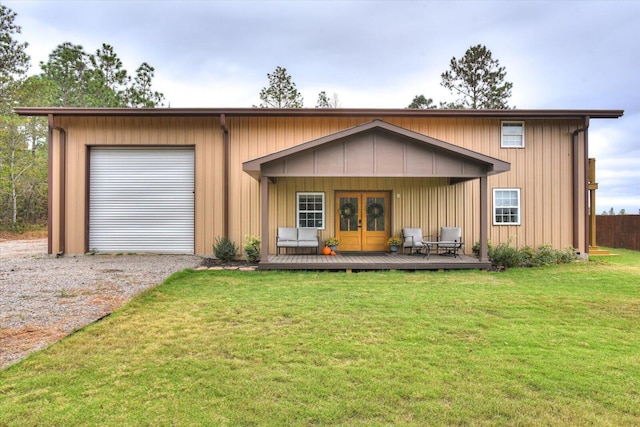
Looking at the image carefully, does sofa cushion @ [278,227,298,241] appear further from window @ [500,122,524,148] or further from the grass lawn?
window @ [500,122,524,148]

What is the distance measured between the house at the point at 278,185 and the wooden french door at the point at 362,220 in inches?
1.2

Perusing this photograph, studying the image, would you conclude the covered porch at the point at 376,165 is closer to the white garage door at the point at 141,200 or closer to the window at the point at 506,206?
the window at the point at 506,206

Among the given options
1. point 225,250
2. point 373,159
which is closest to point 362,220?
point 373,159

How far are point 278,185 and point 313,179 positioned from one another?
1.05 meters

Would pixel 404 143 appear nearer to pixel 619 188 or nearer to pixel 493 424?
pixel 493 424

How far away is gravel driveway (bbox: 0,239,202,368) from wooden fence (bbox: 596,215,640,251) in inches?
640

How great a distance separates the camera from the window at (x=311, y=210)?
10.0 meters

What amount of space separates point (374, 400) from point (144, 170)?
9748mm

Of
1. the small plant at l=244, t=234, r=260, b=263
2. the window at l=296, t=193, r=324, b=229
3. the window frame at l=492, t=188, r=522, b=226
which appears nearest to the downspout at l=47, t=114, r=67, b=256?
the small plant at l=244, t=234, r=260, b=263

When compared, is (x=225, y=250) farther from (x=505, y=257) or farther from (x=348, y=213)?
(x=505, y=257)

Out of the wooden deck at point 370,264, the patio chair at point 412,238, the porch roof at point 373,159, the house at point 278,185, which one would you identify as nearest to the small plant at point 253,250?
the wooden deck at point 370,264

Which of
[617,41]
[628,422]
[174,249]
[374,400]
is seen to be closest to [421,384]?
[374,400]

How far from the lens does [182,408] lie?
7.75 feet

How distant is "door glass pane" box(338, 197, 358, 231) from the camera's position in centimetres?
1012
